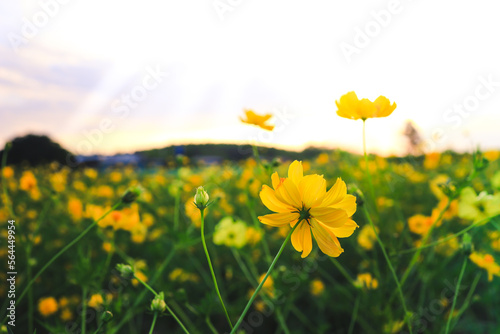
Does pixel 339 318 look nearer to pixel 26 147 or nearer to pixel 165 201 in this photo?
pixel 165 201

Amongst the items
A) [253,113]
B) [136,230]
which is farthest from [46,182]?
[253,113]

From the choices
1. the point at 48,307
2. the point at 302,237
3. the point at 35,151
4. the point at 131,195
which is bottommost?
the point at 35,151

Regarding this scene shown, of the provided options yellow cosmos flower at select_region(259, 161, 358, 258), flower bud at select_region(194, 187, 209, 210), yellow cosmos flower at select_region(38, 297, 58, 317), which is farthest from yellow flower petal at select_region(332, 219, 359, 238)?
yellow cosmos flower at select_region(38, 297, 58, 317)

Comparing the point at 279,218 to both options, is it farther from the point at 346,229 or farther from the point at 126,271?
the point at 126,271

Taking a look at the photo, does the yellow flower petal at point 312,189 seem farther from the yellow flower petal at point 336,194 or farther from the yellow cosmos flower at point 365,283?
the yellow cosmos flower at point 365,283

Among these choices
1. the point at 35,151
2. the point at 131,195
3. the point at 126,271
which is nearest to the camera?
the point at 126,271

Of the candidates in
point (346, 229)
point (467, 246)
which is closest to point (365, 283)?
point (467, 246)

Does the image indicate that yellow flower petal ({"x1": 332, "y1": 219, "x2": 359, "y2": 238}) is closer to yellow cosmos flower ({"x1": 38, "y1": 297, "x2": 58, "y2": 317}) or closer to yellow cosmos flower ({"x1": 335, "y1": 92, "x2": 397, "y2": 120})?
yellow cosmos flower ({"x1": 335, "y1": 92, "x2": 397, "y2": 120})

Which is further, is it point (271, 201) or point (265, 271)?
point (265, 271)
